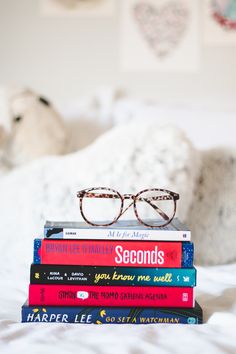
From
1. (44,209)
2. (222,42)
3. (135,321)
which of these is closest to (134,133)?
(44,209)

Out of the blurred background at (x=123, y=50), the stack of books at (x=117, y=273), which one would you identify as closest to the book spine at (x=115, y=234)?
the stack of books at (x=117, y=273)

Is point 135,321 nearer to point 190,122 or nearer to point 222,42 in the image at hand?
point 190,122

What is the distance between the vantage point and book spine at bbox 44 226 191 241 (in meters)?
0.62

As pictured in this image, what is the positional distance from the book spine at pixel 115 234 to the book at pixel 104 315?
0.30 feet

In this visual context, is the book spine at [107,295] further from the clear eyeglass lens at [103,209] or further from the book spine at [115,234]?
the clear eyeglass lens at [103,209]

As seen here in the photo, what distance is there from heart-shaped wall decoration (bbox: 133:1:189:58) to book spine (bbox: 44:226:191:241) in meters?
1.42

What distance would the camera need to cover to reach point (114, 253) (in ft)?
2.02

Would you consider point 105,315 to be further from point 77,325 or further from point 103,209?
point 103,209

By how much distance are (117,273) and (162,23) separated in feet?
4.95

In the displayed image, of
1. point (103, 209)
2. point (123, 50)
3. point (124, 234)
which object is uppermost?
point (123, 50)

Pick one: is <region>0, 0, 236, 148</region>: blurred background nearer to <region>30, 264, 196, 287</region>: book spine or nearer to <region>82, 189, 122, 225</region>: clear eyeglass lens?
<region>82, 189, 122, 225</region>: clear eyeglass lens

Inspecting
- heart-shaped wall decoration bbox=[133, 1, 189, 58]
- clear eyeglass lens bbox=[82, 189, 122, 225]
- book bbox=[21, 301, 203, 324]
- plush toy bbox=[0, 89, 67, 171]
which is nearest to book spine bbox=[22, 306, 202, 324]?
book bbox=[21, 301, 203, 324]

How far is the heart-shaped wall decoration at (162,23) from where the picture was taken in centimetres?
190

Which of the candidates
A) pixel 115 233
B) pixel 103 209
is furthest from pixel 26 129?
pixel 115 233
